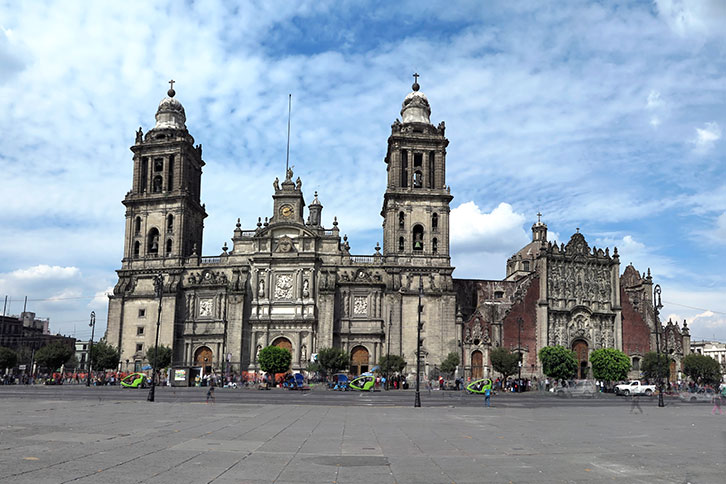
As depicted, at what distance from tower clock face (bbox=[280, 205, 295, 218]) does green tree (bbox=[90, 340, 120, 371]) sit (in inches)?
901

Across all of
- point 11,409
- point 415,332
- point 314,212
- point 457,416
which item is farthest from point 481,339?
point 11,409

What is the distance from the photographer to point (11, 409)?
2648 centimetres

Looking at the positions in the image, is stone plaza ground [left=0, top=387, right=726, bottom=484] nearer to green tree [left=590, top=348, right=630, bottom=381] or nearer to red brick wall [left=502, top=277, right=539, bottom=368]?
green tree [left=590, top=348, right=630, bottom=381]

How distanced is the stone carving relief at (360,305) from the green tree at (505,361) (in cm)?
1527

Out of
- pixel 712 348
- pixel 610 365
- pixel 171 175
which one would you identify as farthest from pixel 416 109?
pixel 712 348

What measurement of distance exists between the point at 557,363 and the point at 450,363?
33.9 ft

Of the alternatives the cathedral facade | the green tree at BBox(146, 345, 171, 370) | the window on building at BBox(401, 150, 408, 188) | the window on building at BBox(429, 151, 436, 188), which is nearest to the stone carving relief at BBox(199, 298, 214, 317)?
the cathedral facade

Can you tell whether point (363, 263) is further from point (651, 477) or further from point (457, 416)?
point (651, 477)

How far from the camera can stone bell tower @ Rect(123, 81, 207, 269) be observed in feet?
248

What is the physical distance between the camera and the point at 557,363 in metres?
63.7

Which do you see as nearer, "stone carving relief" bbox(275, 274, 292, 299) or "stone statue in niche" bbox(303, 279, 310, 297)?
"stone statue in niche" bbox(303, 279, 310, 297)

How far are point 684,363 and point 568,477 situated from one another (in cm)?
7368

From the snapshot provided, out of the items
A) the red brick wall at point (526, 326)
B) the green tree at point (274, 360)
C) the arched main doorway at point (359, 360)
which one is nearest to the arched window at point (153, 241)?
the green tree at point (274, 360)

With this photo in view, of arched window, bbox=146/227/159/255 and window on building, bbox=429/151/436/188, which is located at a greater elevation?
window on building, bbox=429/151/436/188
